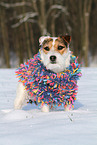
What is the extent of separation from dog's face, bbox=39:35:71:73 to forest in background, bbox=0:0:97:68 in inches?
531

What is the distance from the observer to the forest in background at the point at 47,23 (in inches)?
797

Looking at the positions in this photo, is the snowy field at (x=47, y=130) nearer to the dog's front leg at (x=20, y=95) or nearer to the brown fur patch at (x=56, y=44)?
the dog's front leg at (x=20, y=95)

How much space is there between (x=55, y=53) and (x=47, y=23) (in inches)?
854

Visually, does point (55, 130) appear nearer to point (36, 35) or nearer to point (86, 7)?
point (86, 7)

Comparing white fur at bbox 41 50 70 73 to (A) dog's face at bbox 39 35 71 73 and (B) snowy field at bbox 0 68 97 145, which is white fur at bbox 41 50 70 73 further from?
(B) snowy field at bbox 0 68 97 145

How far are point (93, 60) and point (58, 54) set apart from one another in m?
25.8

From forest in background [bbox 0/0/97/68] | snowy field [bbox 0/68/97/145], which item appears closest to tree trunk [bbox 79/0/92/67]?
forest in background [bbox 0/0/97/68]

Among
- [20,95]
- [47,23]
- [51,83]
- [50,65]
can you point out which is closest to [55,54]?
[50,65]

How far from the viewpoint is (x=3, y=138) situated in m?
3.22

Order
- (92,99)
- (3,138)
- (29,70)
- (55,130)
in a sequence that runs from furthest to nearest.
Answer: (92,99)
(29,70)
(55,130)
(3,138)

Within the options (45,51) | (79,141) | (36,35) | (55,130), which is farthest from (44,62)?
(36,35)

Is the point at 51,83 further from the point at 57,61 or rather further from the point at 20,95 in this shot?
the point at 20,95

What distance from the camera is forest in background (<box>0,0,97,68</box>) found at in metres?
20.2

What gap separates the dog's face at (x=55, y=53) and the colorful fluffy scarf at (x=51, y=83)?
5.0 inches
